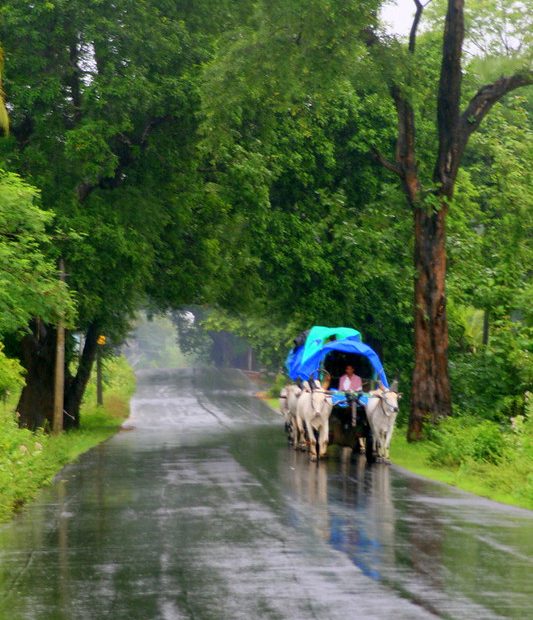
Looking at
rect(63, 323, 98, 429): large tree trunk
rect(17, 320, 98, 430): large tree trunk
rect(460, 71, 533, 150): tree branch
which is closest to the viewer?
rect(460, 71, 533, 150): tree branch

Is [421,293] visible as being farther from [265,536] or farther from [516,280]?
[265,536]

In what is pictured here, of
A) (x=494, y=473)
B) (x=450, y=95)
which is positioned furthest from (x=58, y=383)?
(x=494, y=473)

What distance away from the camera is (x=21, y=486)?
19.5m

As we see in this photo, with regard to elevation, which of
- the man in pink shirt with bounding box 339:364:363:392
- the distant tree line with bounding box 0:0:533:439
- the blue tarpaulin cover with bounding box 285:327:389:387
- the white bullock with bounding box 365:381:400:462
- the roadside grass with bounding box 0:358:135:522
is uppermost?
the distant tree line with bounding box 0:0:533:439

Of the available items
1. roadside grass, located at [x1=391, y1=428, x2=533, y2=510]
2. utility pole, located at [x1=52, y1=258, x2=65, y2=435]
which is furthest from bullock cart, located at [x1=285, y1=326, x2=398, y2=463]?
utility pole, located at [x1=52, y1=258, x2=65, y2=435]

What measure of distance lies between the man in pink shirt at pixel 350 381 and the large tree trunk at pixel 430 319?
215cm

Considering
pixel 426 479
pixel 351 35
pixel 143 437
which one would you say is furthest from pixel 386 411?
pixel 143 437

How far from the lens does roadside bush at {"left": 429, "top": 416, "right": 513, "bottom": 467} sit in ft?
81.1

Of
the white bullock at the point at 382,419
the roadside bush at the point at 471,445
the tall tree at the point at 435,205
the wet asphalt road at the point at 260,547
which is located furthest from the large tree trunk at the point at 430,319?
the wet asphalt road at the point at 260,547

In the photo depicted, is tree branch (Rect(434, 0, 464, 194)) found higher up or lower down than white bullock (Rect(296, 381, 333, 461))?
Result: higher up

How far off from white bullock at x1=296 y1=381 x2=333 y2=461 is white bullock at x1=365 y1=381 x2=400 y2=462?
93cm

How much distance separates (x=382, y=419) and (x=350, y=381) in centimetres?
312

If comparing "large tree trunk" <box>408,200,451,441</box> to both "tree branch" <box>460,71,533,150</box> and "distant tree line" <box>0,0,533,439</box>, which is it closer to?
"distant tree line" <box>0,0,533,439</box>

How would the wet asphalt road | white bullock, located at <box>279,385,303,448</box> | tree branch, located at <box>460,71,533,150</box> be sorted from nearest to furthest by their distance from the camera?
the wet asphalt road, tree branch, located at <box>460,71,533,150</box>, white bullock, located at <box>279,385,303,448</box>
